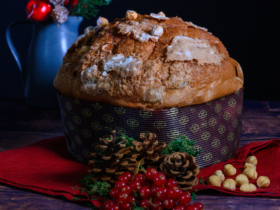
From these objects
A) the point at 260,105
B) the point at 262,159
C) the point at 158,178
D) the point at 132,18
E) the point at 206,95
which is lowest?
the point at 260,105

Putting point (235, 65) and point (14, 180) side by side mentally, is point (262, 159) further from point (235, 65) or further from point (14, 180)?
point (14, 180)

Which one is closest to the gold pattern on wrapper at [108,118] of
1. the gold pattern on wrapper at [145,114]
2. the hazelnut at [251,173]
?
the gold pattern on wrapper at [145,114]

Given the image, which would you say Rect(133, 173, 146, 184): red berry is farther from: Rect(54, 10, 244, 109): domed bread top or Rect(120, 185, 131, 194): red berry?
Rect(54, 10, 244, 109): domed bread top

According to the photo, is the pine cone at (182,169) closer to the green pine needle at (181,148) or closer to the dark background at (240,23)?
the green pine needle at (181,148)

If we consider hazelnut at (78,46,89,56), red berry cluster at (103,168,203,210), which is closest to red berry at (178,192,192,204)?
red berry cluster at (103,168,203,210)

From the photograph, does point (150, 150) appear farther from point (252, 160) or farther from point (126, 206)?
point (252, 160)

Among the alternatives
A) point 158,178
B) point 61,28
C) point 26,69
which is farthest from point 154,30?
point 26,69
